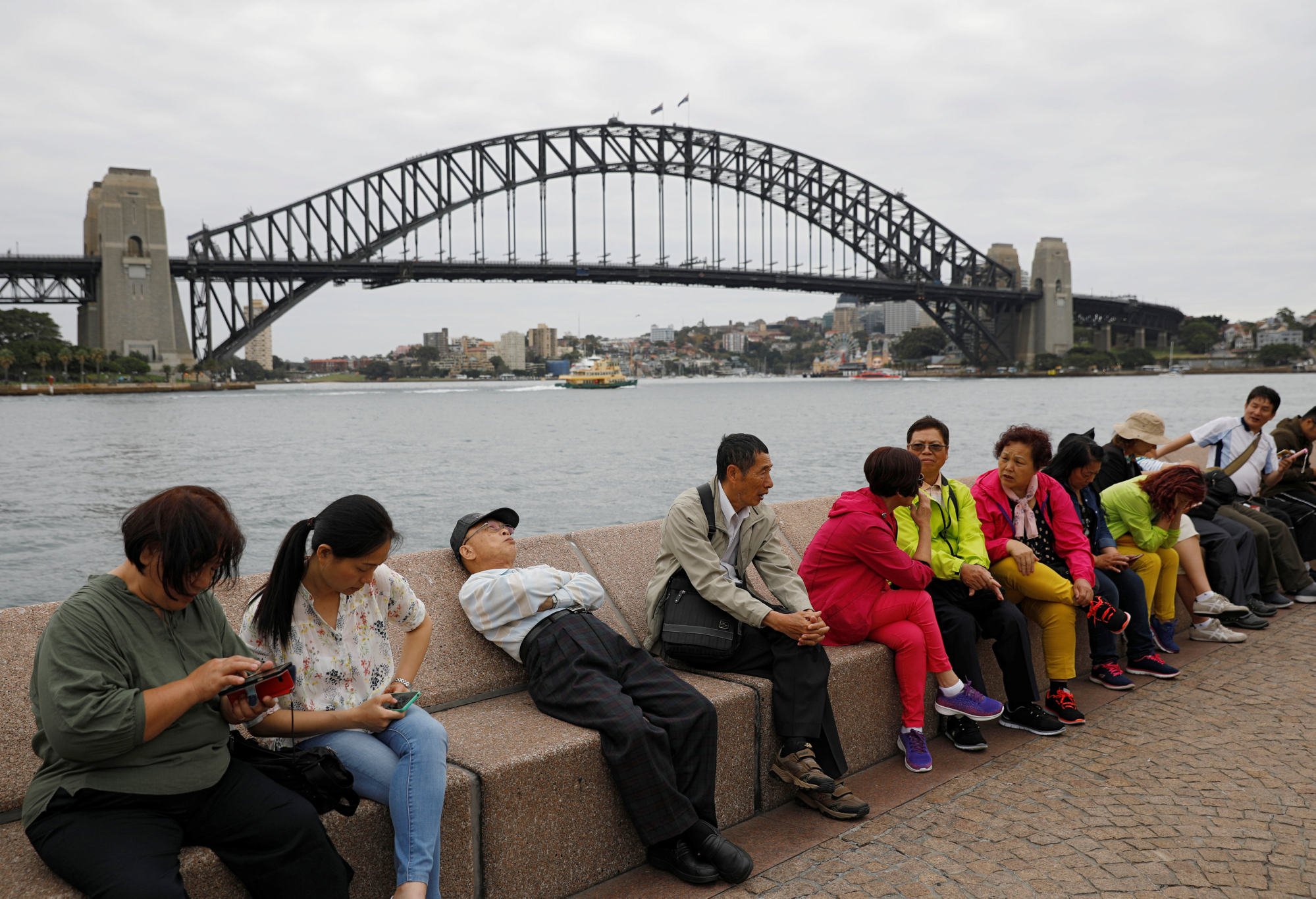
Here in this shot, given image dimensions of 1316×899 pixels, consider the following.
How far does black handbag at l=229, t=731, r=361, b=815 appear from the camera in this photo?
6.37ft

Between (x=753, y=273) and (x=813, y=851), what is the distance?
51551 mm

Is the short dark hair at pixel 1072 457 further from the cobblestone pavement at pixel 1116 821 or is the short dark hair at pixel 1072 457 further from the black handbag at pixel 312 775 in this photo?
the black handbag at pixel 312 775

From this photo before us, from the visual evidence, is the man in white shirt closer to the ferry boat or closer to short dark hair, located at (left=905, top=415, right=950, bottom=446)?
short dark hair, located at (left=905, top=415, right=950, bottom=446)

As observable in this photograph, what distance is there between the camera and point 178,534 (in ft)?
5.65

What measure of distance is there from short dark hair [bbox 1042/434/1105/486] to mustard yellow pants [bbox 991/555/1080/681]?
51 cm

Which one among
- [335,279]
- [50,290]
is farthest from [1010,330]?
[50,290]

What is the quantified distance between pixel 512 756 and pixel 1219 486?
4274 mm

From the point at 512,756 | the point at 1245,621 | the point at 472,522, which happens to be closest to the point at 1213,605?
the point at 1245,621

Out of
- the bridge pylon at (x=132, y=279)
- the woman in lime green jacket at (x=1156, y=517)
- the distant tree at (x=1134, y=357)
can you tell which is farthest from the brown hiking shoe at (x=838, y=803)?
the distant tree at (x=1134, y=357)

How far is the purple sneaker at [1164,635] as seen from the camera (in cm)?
429

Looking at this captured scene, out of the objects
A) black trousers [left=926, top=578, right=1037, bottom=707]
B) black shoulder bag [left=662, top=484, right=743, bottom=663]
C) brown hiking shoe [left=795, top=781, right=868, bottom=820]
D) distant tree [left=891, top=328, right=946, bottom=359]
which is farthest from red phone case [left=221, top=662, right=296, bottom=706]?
distant tree [left=891, top=328, right=946, bottom=359]

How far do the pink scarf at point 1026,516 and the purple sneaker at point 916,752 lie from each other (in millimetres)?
999

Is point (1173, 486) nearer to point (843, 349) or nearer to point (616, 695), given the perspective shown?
point (616, 695)

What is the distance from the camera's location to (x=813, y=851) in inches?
99.0
